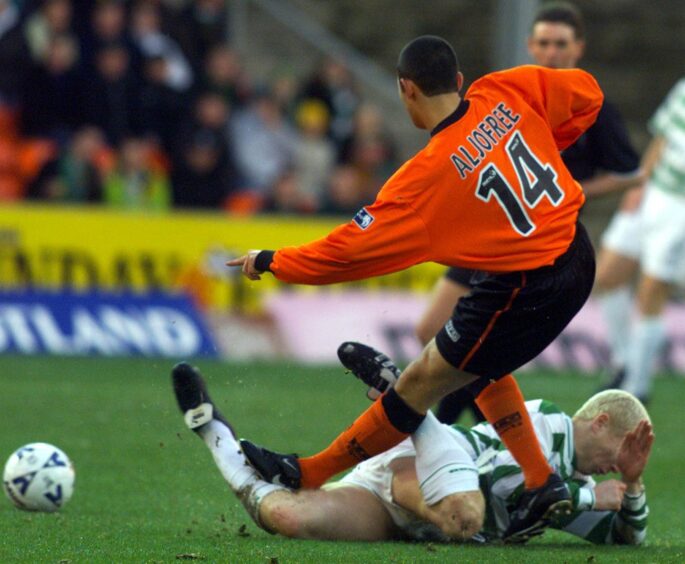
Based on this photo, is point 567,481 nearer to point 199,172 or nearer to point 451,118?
point 451,118

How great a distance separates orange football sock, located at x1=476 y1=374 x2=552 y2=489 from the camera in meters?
5.80

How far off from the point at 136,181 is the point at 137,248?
885 millimetres

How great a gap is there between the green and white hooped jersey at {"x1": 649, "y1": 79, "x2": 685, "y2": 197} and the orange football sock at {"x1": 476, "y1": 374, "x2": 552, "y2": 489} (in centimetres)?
525

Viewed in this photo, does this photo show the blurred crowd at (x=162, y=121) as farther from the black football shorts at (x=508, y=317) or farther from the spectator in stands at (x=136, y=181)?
the black football shorts at (x=508, y=317)

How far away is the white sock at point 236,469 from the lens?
19.1 feet

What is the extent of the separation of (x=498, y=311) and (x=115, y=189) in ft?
29.1

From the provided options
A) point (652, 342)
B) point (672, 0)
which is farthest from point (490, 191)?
point (672, 0)

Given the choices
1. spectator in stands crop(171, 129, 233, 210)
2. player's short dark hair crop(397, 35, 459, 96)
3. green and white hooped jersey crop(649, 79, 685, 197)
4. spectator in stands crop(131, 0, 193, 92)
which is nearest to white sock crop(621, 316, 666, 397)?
green and white hooped jersey crop(649, 79, 685, 197)

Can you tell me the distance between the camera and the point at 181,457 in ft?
26.1

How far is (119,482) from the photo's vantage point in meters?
7.14

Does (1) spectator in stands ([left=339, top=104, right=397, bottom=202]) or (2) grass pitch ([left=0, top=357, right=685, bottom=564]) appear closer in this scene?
(2) grass pitch ([left=0, top=357, right=685, bottom=564])

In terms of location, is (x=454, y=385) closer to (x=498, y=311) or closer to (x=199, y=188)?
(x=498, y=311)

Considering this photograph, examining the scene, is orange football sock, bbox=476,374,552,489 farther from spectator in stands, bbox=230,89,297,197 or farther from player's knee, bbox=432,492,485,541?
spectator in stands, bbox=230,89,297,197

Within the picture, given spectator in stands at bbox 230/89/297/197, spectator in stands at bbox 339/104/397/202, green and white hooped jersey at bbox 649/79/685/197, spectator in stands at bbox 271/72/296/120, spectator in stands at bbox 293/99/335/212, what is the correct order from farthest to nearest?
spectator in stands at bbox 339/104/397/202
spectator in stands at bbox 271/72/296/120
spectator in stands at bbox 293/99/335/212
spectator in stands at bbox 230/89/297/197
green and white hooped jersey at bbox 649/79/685/197
